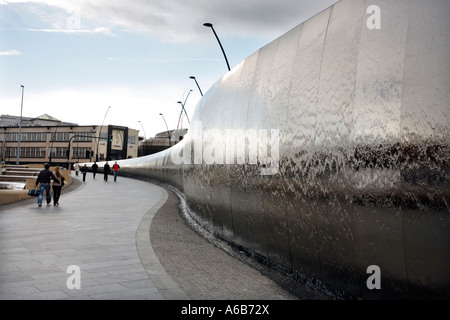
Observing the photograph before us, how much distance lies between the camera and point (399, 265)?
3.77 metres

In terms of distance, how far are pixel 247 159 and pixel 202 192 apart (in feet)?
11.5

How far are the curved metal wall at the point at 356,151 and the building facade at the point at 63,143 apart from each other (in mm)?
97134

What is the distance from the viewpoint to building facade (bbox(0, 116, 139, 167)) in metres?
100

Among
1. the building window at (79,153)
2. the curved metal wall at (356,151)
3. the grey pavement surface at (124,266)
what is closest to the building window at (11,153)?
the building window at (79,153)

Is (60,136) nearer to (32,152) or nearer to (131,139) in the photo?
(32,152)

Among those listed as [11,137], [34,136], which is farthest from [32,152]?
[11,137]

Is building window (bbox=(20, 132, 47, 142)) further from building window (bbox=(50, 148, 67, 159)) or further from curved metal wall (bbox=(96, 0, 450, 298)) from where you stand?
curved metal wall (bbox=(96, 0, 450, 298))

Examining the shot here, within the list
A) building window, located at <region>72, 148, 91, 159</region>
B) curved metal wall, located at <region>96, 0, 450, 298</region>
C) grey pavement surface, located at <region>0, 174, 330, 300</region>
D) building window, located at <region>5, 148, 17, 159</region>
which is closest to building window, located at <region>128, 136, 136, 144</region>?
building window, located at <region>72, 148, 91, 159</region>

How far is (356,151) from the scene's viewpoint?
4.34 meters

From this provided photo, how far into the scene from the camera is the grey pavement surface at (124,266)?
4445 mm

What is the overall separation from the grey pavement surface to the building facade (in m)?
94.2

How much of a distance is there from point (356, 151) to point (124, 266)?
3.43m

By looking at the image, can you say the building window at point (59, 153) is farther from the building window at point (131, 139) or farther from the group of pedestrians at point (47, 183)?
the group of pedestrians at point (47, 183)
